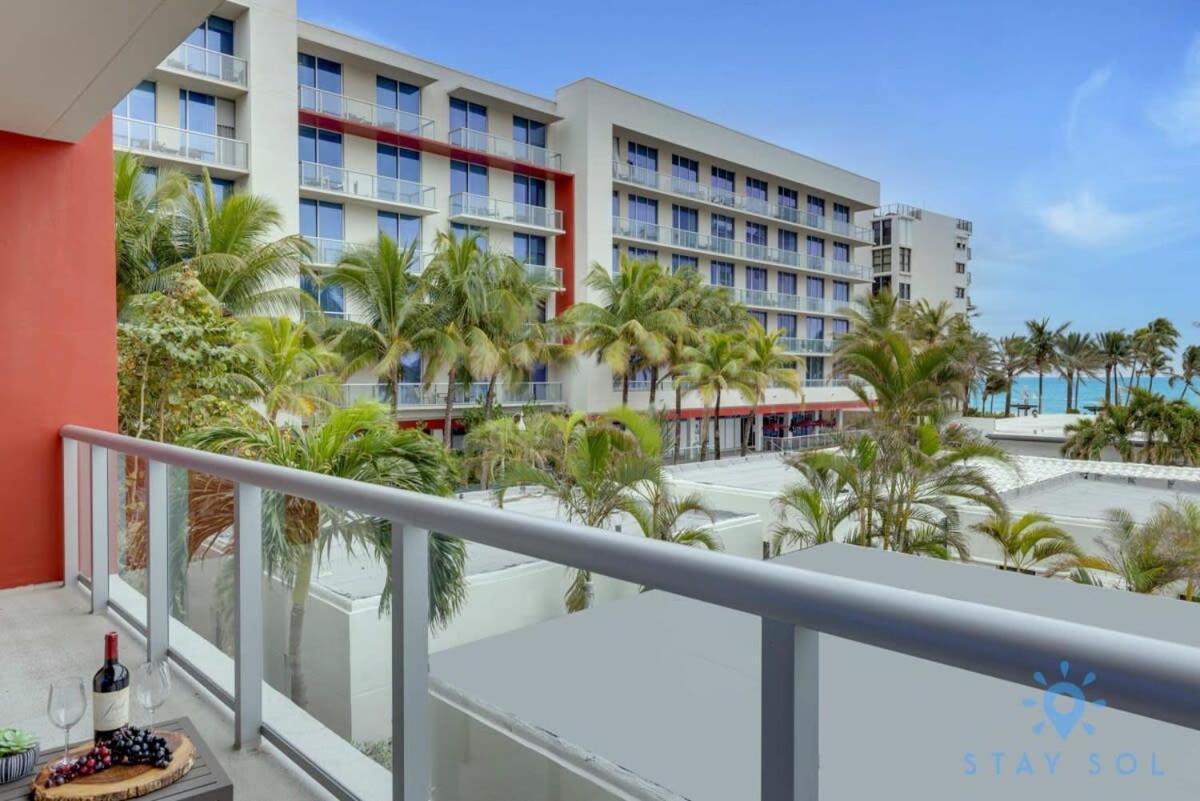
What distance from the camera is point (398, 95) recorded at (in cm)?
2370

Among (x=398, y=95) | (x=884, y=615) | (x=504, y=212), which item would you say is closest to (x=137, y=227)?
(x=398, y=95)

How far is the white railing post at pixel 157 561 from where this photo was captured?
124 inches

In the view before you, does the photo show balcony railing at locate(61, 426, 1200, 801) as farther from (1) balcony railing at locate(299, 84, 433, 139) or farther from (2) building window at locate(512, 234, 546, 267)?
(2) building window at locate(512, 234, 546, 267)

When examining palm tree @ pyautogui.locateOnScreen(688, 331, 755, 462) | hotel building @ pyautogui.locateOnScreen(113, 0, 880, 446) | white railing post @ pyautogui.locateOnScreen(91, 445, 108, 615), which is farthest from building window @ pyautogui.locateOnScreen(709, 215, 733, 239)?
white railing post @ pyautogui.locateOnScreen(91, 445, 108, 615)

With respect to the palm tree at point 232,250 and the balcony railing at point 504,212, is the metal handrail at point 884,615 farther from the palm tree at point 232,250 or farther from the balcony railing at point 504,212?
the balcony railing at point 504,212

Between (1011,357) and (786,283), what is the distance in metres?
24.2

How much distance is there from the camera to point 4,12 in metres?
2.73

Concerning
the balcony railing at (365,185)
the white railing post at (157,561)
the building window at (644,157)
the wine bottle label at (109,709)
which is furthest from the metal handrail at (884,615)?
the building window at (644,157)

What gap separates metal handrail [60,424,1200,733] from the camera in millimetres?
754

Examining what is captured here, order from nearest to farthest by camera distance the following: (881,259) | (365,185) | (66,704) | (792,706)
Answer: (792,706) → (66,704) → (365,185) → (881,259)

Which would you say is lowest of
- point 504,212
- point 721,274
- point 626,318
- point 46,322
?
point 46,322

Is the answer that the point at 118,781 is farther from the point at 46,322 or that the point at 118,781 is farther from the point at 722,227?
the point at 722,227

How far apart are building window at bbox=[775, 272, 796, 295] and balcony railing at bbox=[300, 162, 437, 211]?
17.3m

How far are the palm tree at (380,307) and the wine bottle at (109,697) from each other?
18937 millimetres
